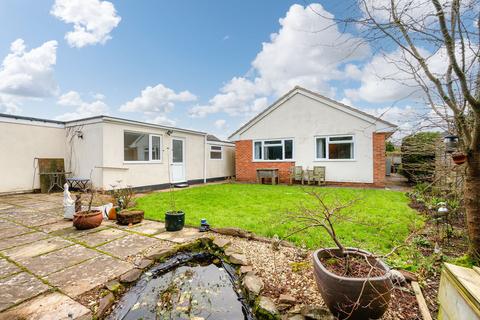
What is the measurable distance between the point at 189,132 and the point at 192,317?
36.1 feet

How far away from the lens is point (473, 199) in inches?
96.2

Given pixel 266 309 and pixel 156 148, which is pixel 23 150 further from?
pixel 266 309

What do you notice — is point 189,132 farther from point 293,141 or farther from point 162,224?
point 162,224

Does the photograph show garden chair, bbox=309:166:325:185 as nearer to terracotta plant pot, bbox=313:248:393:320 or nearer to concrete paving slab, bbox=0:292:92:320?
terracotta plant pot, bbox=313:248:393:320

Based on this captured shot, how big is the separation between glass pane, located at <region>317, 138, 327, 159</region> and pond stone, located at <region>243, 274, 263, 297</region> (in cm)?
1002

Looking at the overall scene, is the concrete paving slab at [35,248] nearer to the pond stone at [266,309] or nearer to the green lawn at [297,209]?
the green lawn at [297,209]

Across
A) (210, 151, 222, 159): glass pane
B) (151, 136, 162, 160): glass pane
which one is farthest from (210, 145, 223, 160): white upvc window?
(151, 136, 162, 160): glass pane

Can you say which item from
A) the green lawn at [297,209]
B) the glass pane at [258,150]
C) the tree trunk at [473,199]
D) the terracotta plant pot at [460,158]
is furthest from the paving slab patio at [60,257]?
the glass pane at [258,150]

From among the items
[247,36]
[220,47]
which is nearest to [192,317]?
[247,36]

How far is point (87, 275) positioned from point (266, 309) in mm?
2259

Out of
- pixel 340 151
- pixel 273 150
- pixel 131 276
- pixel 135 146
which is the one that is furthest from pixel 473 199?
pixel 273 150

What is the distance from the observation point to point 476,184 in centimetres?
240

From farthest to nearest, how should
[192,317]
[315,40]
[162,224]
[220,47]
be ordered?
[220,47]
[162,224]
[315,40]
[192,317]

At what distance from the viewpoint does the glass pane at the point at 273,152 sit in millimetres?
12820
